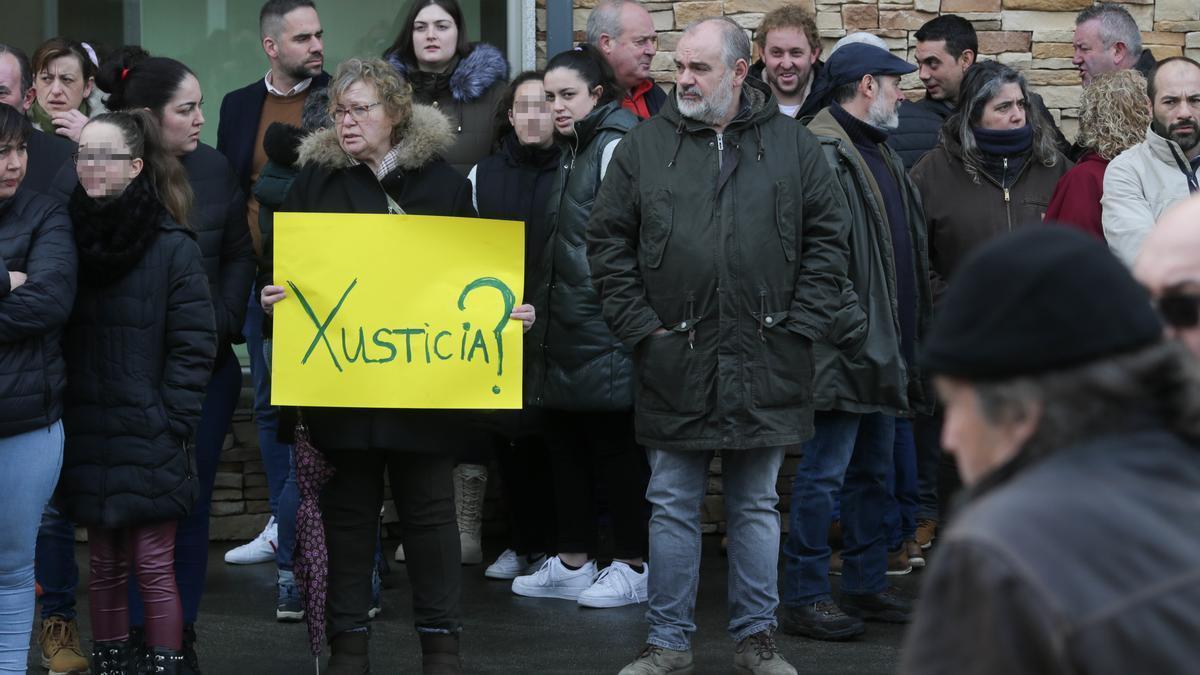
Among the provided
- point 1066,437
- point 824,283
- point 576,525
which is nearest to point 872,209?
point 824,283

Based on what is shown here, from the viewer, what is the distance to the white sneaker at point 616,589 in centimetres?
668

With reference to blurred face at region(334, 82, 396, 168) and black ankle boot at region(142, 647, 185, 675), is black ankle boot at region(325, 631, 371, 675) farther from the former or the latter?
blurred face at region(334, 82, 396, 168)

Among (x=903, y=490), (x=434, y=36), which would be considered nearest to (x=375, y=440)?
(x=434, y=36)

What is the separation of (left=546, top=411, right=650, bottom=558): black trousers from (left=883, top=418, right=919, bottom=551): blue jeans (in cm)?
105

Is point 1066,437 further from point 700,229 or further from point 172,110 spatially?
point 172,110

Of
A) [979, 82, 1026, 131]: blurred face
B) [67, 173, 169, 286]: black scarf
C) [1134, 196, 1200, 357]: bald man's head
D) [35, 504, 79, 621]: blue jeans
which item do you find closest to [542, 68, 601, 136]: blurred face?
[979, 82, 1026, 131]: blurred face

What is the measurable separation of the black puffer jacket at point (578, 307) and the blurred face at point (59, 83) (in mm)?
2123

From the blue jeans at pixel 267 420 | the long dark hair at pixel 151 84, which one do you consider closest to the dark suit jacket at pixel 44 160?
the long dark hair at pixel 151 84

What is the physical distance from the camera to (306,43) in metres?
7.02

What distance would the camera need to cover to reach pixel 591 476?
6.98 metres

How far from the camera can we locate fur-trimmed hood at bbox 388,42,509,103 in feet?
23.4

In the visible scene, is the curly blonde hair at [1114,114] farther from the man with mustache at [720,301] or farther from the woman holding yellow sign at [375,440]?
the woman holding yellow sign at [375,440]

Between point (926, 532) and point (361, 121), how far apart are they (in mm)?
3682

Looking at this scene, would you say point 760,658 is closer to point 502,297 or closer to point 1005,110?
point 502,297
